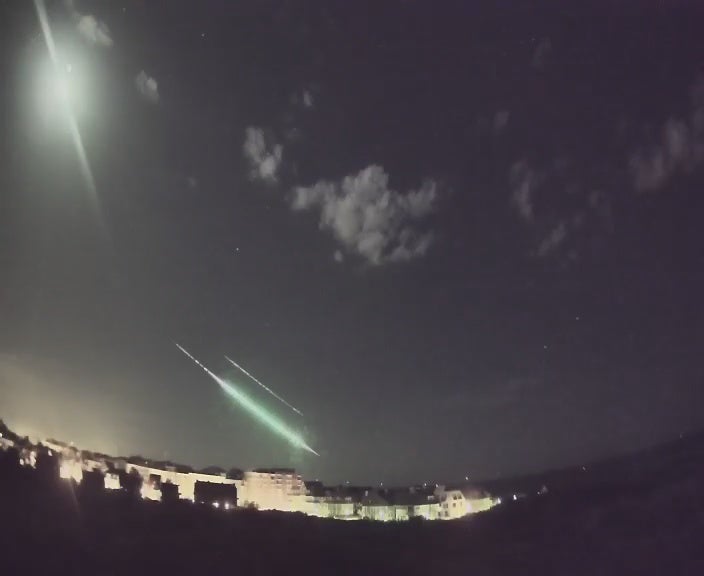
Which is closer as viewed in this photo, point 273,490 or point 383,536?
point 383,536

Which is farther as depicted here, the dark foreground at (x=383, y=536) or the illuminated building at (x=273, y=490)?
the illuminated building at (x=273, y=490)

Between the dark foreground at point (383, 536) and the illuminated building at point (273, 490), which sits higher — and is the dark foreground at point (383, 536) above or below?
below

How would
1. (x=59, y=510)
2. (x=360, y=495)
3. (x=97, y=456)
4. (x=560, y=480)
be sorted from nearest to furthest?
1. (x=59, y=510)
2. (x=560, y=480)
3. (x=360, y=495)
4. (x=97, y=456)

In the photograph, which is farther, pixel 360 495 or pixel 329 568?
pixel 360 495

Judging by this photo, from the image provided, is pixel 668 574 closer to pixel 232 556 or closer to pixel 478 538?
pixel 478 538

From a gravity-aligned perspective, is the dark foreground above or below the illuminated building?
below

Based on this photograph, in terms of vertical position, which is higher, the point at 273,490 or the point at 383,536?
A: the point at 273,490

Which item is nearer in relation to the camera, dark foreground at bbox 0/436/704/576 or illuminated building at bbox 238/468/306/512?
dark foreground at bbox 0/436/704/576

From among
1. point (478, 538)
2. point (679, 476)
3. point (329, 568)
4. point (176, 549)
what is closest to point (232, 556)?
point (176, 549)
